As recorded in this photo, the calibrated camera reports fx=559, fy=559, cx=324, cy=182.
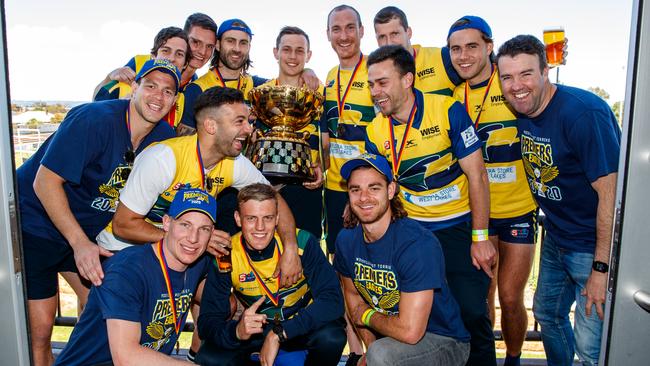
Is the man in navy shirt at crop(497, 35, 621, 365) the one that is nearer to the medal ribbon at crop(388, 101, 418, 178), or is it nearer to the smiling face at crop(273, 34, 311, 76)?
the medal ribbon at crop(388, 101, 418, 178)

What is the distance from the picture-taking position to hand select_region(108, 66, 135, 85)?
3865 mm

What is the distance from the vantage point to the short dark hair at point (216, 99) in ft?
10.7

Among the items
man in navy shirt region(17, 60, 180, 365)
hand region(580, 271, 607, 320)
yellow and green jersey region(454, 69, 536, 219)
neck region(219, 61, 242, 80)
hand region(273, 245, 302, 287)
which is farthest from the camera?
neck region(219, 61, 242, 80)

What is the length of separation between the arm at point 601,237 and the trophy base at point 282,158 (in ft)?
5.61

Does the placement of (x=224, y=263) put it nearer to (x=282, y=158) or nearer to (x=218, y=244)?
(x=218, y=244)

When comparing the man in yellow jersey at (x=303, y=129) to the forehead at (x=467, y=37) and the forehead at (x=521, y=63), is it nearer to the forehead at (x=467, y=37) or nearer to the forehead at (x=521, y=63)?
the forehead at (x=467, y=37)

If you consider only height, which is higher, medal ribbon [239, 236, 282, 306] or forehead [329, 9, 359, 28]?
forehead [329, 9, 359, 28]

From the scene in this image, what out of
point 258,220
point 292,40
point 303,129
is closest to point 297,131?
point 303,129

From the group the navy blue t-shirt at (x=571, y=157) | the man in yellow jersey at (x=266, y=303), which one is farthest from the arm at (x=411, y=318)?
the navy blue t-shirt at (x=571, y=157)

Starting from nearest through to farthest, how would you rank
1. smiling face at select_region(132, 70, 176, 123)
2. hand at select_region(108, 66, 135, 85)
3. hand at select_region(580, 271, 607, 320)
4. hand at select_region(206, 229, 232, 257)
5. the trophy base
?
hand at select_region(580, 271, 607, 320), smiling face at select_region(132, 70, 176, 123), hand at select_region(206, 229, 232, 257), the trophy base, hand at select_region(108, 66, 135, 85)

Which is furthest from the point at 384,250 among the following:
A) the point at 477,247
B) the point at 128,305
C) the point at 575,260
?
the point at 128,305

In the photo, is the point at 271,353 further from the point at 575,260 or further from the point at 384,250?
the point at 575,260

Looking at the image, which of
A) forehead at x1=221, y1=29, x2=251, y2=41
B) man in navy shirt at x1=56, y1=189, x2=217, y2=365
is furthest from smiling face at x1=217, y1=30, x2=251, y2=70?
man in navy shirt at x1=56, y1=189, x2=217, y2=365

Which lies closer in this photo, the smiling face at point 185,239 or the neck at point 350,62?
the smiling face at point 185,239
